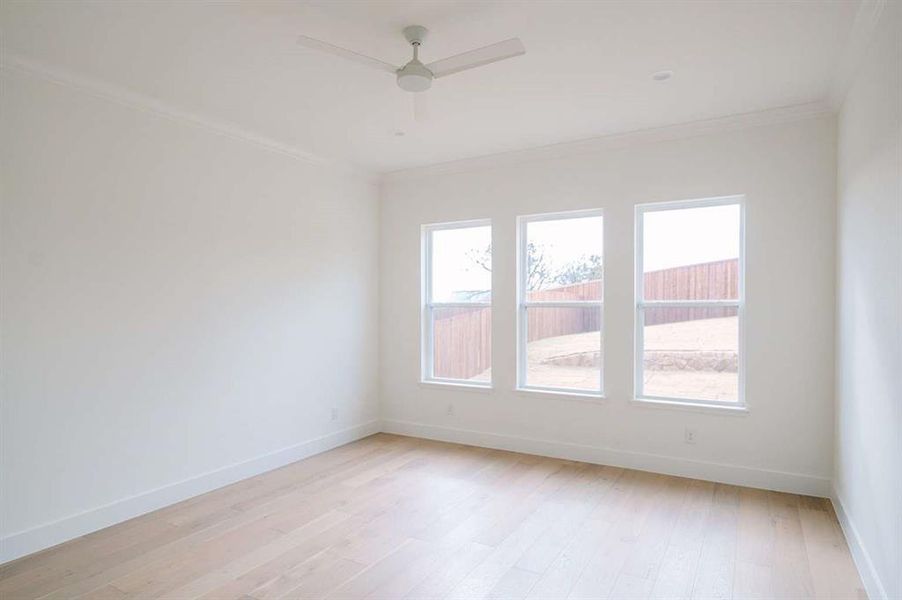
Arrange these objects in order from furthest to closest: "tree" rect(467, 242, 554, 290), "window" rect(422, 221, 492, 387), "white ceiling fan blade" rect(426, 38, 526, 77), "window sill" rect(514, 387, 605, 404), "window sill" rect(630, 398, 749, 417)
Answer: "window" rect(422, 221, 492, 387)
"tree" rect(467, 242, 554, 290)
"window sill" rect(514, 387, 605, 404)
"window sill" rect(630, 398, 749, 417)
"white ceiling fan blade" rect(426, 38, 526, 77)

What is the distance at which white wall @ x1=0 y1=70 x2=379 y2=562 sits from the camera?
119 inches


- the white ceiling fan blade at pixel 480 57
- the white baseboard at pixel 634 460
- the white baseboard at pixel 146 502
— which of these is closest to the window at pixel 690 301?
the white baseboard at pixel 634 460

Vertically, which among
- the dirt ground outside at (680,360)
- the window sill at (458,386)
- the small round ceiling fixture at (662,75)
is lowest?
the window sill at (458,386)

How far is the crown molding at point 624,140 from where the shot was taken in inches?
150

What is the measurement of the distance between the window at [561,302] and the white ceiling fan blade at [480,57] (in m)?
2.44

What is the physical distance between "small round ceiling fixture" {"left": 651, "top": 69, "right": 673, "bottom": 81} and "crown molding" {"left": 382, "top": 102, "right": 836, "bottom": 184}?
1.00 metres

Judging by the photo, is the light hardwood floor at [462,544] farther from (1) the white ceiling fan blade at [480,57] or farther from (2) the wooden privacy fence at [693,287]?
(1) the white ceiling fan blade at [480,57]

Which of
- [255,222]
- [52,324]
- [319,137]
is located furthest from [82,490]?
[319,137]

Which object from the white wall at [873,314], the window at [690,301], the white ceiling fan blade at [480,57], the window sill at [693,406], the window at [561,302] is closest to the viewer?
the white wall at [873,314]

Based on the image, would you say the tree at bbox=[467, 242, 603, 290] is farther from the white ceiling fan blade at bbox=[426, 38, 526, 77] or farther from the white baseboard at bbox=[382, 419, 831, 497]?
the white ceiling fan blade at bbox=[426, 38, 526, 77]

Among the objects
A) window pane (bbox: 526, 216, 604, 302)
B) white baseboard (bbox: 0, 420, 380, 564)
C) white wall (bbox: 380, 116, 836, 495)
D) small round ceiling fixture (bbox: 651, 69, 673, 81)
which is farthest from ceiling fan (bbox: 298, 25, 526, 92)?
white baseboard (bbox: 0, 420, 380, 564)

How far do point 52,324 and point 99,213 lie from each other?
2.49 feet

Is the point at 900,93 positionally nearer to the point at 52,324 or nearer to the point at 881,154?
the point at 881,154

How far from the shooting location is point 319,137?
14.6ft
